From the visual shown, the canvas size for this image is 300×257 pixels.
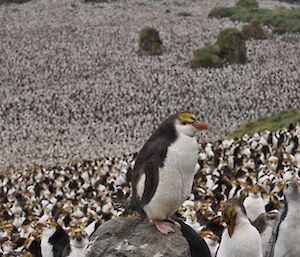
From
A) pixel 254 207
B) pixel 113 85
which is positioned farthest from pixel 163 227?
pixel 113 85

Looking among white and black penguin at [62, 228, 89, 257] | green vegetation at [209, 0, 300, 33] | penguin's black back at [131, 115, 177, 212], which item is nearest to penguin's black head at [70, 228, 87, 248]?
white and black penguin at [62, 228, 89, 257]

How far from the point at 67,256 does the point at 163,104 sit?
23.2m

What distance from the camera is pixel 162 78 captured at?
34812 millimetres

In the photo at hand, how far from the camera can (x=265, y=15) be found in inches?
1994

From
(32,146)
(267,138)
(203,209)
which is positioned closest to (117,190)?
(267,138)

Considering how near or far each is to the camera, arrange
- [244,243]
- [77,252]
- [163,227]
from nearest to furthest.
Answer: [244,243], [163,227], [77,252]

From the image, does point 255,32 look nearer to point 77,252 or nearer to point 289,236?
point 77,252

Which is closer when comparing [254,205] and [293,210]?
[293,210]

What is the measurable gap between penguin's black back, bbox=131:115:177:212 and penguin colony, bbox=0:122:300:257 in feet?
2.29

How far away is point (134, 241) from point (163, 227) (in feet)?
0.90

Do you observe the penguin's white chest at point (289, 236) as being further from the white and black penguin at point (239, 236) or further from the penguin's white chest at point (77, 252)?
the penguin's white chest at point (77, 252)

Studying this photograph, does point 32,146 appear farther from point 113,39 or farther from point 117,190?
point 113,39

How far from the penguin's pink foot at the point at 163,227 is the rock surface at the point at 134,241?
0.05 metres

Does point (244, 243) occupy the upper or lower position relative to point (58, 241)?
upper
